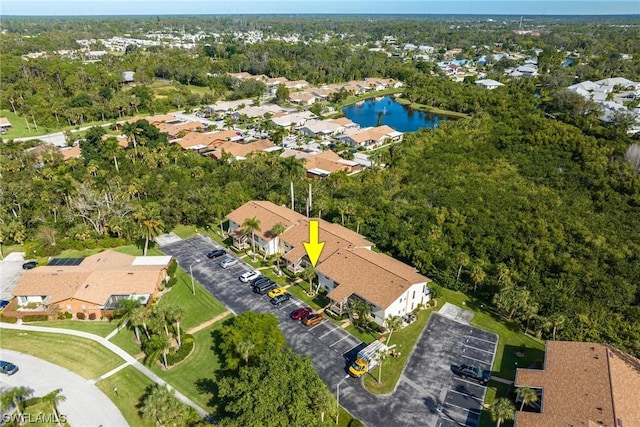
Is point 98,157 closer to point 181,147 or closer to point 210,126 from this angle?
point 181,147

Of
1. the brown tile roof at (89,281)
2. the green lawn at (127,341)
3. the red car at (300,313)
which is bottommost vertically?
the green lawn at (127,341)

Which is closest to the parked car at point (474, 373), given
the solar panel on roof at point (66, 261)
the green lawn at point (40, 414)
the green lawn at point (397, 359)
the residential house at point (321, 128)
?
the green lawn at point (397, 359)

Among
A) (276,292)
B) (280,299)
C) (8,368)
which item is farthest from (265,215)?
(8,368)

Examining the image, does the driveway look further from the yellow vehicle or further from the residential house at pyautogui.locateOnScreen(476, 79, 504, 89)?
the residential house at pyautogui.locateOnScreen(476, 79, 504, 89)

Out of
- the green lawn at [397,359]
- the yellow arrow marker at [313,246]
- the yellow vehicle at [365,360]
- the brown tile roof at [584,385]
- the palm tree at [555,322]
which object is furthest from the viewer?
the yellow arrow marker at [313,246]

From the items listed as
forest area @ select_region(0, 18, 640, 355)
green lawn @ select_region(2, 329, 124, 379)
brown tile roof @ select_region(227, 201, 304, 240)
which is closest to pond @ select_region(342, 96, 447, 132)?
forest area @ select_region(0, 18, 640, 355)

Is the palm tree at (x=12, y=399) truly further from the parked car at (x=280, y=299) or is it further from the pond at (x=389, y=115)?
the pond at (x=389, y=115)

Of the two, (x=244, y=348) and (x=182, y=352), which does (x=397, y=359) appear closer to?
(x=244, y=348)
